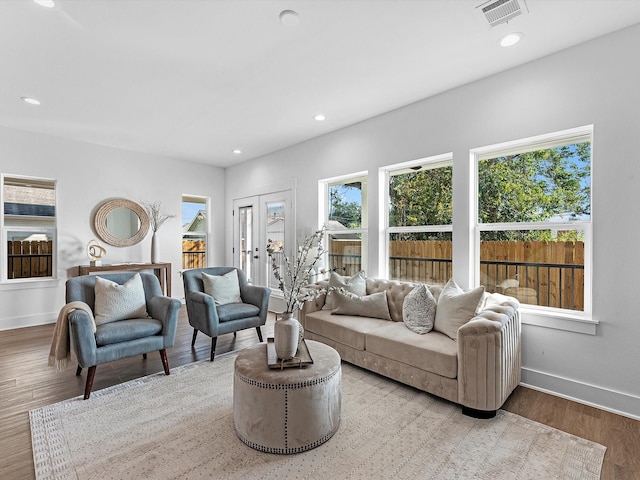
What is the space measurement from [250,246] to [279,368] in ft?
14.0

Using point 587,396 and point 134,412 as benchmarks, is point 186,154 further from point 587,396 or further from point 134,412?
point 587,396

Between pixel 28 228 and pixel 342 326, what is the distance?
4805 mm

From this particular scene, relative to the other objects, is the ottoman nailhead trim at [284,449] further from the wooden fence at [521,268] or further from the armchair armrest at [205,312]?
the wooden fence at [521,268]

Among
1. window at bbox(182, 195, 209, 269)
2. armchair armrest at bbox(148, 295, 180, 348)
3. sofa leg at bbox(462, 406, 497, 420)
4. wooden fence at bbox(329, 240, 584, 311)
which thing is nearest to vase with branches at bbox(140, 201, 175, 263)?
window at bbox(182, 195, 209, 269)

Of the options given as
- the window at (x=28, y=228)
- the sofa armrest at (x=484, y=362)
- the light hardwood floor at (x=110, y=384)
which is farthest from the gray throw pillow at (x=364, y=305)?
the window at (x=28, y=228)

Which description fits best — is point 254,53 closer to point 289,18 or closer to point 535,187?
point 289,18

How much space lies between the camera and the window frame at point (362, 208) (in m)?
4.18

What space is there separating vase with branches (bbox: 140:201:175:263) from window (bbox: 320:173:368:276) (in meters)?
2.92

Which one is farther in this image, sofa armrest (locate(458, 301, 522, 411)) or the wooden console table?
the wooden console table

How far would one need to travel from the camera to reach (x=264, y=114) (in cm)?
387

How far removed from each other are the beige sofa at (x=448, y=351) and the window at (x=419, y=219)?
1.43 ft

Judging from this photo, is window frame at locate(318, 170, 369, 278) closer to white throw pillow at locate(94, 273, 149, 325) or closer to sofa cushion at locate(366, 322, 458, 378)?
sofa cushion at locate(366, 322, 458, 378)

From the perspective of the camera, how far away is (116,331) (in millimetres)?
2648

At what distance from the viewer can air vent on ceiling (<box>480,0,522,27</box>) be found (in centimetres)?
203
